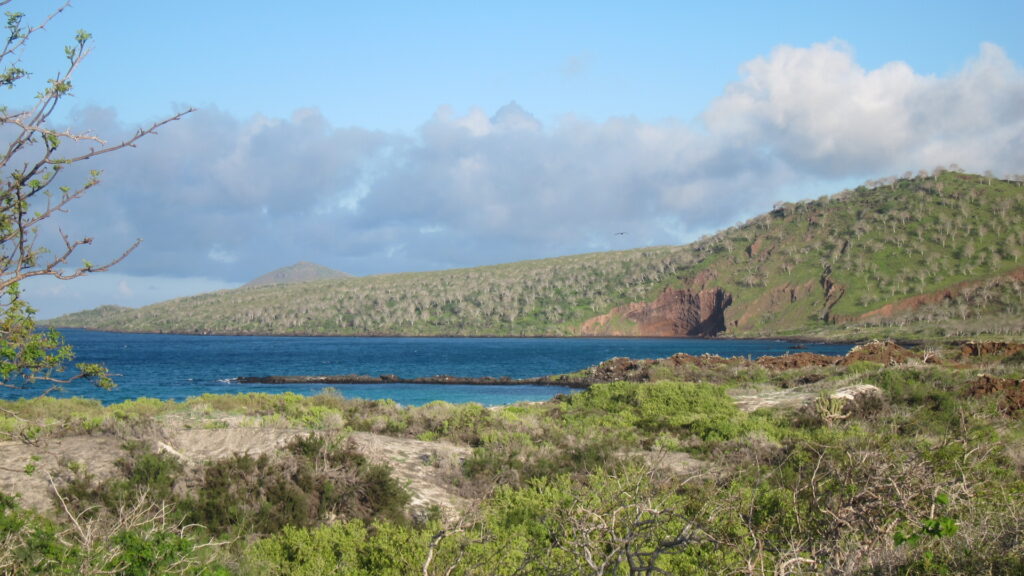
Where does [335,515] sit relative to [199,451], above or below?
below

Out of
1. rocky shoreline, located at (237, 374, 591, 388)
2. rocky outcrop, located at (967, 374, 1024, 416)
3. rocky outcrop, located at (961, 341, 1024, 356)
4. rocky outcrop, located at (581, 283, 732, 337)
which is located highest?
rocky outcrop, located at (581, 283, 732, 337)

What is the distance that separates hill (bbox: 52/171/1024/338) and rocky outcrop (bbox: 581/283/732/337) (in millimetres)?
272

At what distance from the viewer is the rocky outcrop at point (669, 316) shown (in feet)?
433

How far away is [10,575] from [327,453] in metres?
5.64

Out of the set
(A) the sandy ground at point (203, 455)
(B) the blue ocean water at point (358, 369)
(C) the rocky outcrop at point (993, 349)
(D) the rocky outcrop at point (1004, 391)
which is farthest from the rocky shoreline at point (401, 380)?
(A) the sandy ground at point (203, 455)

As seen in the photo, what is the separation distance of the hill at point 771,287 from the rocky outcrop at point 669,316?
27 centimetres

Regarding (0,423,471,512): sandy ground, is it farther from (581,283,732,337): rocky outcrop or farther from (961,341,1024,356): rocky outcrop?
(581,283,732,337): rocky outcrop

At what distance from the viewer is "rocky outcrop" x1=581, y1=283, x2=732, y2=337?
13206 cm

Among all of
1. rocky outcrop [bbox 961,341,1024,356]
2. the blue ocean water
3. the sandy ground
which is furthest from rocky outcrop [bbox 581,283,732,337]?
the sandy ground

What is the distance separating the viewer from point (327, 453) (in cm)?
1191

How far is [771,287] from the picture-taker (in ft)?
416

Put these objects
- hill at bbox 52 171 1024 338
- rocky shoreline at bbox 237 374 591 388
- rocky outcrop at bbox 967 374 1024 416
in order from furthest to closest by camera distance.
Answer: hill at bbox 52 171 1024 338 < rocky shoreline at bbox 237 374 591 388 < rocky outcrop at bbox 967 374 1024 416

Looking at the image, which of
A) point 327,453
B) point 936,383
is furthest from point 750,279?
point 327,453

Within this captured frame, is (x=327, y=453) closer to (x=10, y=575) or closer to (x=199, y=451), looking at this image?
(x=199, y=451)
